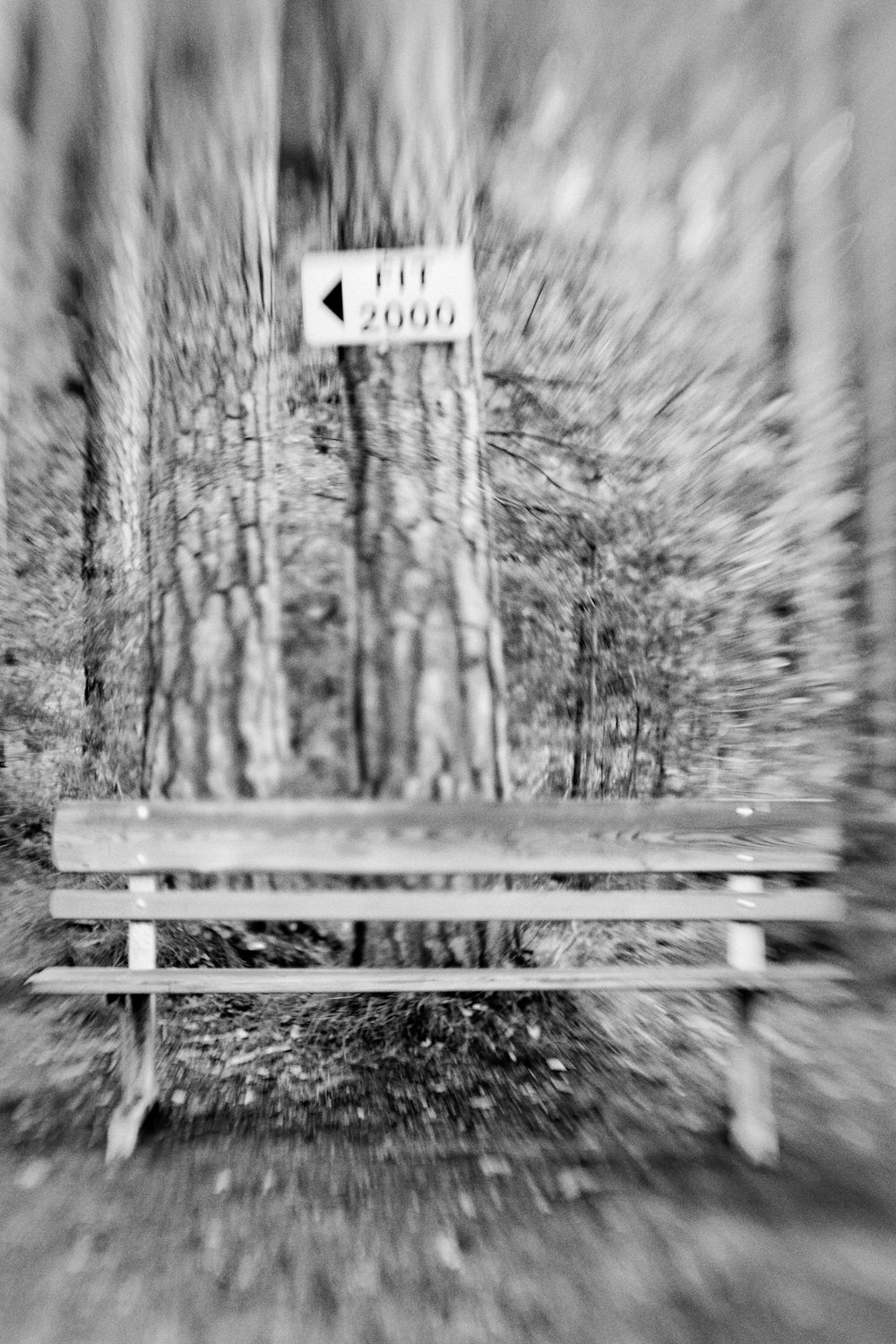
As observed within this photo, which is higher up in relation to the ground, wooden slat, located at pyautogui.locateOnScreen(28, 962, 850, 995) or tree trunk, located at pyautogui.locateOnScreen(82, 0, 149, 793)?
tree trunk, located at pyautogui.locateOnScreen(82, 0, 149, 793)

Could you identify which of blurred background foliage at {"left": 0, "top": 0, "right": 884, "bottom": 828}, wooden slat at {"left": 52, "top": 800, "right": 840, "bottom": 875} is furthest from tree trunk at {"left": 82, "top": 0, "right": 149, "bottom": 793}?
wooden slat at {"left": 52, "top": 800, "right": 840, "bottom": 875}

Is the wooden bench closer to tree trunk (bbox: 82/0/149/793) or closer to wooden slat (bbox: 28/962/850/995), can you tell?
wooden slat (bbox: 28/962/850/995)

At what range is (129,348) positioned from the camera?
664 cm

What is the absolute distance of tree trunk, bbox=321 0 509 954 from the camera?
2930mm

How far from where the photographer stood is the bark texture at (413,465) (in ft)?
9.61

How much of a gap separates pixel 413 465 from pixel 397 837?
1.30 metres

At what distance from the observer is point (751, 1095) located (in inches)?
92.4

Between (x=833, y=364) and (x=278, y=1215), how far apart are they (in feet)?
17.4

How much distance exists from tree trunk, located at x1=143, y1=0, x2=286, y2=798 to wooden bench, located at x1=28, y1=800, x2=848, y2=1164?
0.67 m

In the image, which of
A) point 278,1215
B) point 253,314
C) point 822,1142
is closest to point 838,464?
point 253,314

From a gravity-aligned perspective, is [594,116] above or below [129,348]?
above

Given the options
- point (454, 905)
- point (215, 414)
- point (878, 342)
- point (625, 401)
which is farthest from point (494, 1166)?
point (625, 401)

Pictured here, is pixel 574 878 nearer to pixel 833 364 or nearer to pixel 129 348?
pixel 833 364

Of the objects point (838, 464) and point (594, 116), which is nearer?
point (838, 464)
